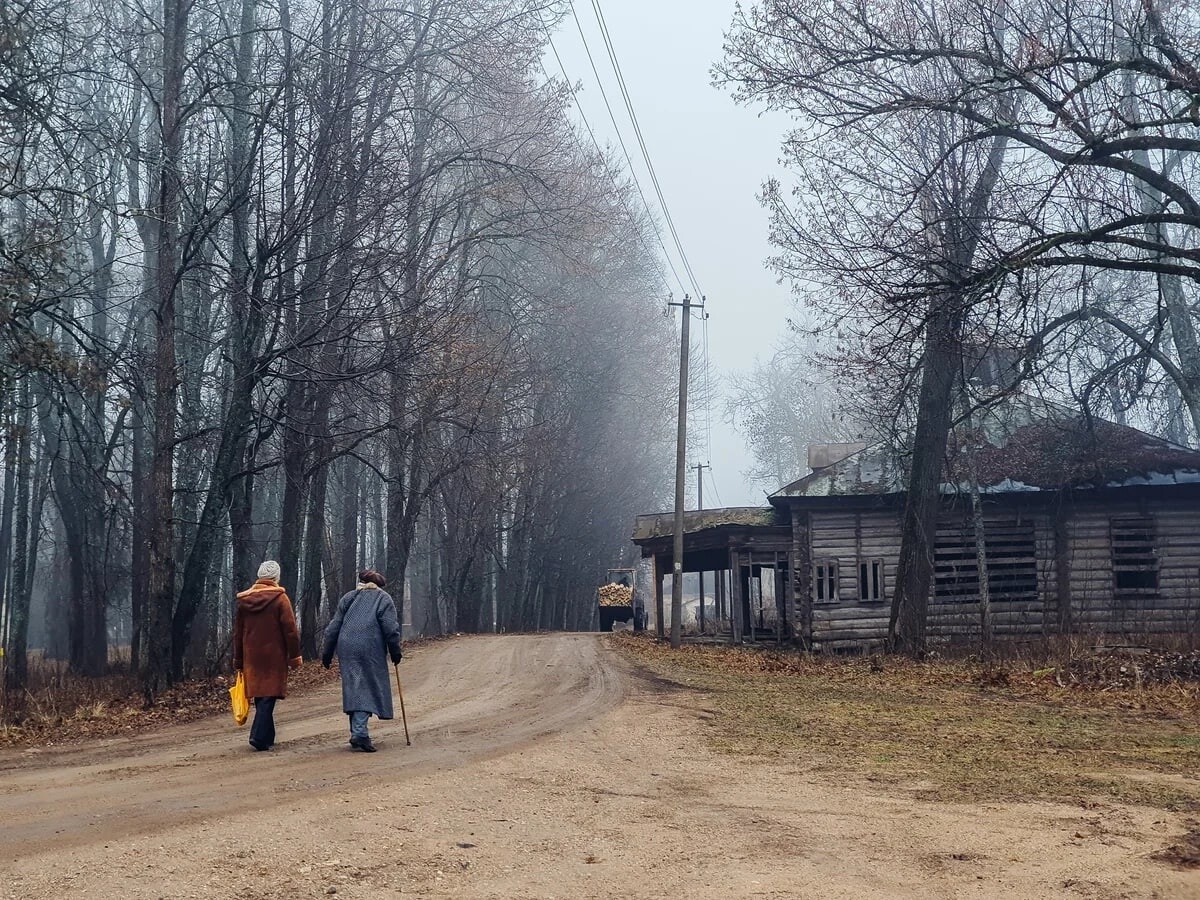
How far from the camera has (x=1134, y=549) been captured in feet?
98.7

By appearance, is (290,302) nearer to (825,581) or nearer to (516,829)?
(516,829)

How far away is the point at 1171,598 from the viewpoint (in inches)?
1163

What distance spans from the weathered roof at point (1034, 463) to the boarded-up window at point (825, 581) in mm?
1835

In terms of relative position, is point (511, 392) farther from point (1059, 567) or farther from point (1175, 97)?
point (1175, 97)

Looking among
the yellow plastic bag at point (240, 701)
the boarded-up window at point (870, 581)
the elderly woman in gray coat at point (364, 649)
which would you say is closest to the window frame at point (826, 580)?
the boarded-up window at point (870, 581)

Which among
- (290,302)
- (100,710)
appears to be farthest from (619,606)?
(100,710)

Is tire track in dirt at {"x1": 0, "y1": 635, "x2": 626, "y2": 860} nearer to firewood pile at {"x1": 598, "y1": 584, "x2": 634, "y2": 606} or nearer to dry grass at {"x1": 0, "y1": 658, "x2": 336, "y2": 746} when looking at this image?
dry grass at {"x1": 0, "y1": 658, "x2": 336, "y2": 746}

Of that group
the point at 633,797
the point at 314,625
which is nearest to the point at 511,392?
the point at 314,625

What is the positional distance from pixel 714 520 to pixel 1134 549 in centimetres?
1053

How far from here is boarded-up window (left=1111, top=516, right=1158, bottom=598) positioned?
29.6 meters

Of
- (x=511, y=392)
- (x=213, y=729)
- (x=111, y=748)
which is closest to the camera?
(x=111, y=748)

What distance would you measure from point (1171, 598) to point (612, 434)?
2516 cm

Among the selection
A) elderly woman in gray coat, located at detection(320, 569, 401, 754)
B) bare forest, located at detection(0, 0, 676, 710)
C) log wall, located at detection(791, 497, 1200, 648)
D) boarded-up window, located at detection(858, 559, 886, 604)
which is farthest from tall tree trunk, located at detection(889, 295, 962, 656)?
elderly woman in gray coat, located at detection(320, 569, 401, 754)

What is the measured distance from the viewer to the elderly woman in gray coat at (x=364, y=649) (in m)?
11.4
